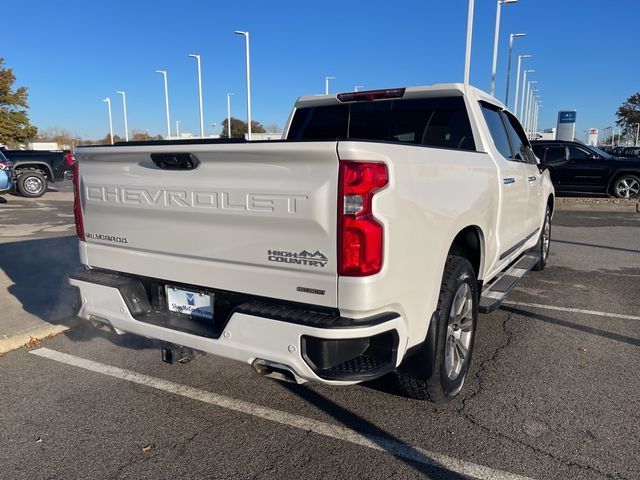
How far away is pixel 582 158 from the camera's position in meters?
14.8

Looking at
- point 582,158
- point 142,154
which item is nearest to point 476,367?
point 142,154

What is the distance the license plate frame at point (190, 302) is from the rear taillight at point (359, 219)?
0.93 m

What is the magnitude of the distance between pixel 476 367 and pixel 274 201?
7.51 ft

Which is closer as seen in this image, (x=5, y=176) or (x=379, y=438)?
(x=379, y=438)

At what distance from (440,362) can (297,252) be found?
1191 mm

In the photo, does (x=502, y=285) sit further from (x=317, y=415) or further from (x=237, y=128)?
(x=237, y=128)

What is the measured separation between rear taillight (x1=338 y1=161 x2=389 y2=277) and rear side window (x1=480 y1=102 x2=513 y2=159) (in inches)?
96.1

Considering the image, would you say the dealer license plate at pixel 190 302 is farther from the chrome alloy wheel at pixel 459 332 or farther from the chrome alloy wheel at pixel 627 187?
the chrome alloy wheel at pixel 627 187

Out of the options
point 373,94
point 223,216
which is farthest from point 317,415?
point 373,94

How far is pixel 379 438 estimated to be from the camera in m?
2.99

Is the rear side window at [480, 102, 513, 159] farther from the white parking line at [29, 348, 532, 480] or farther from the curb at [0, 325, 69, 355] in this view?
the curb at [0, 325, 69, 355]

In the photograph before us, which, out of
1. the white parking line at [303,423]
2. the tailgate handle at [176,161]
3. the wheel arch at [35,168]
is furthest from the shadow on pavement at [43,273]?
the wheel arch at [35,168]

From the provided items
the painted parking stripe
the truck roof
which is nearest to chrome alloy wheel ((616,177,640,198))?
the painted parking stripe

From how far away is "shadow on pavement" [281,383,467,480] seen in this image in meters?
2.69
